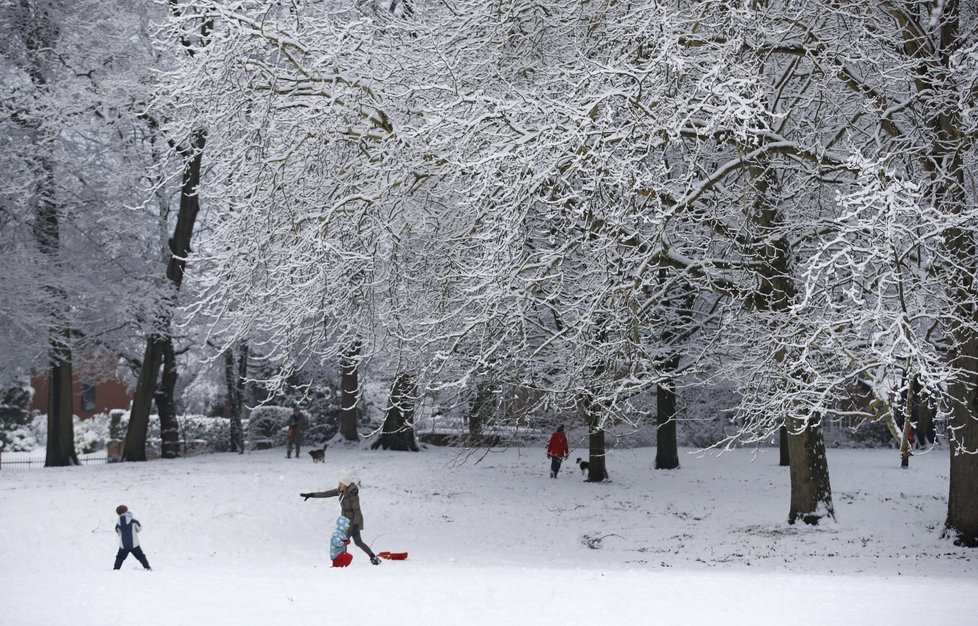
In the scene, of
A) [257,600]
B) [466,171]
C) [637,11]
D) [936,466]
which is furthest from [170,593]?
[936,466]

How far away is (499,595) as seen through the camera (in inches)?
402

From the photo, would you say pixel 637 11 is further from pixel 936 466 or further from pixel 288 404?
pixel 288 404

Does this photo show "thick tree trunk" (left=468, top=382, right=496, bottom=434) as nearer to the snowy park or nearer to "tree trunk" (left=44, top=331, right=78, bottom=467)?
the snowy park

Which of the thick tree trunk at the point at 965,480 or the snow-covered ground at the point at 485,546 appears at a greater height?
the thick tree trunk at the point at 965,480

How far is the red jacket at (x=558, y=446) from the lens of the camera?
23.8 metres

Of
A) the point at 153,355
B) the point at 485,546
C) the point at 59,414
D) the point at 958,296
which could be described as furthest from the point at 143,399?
the point at 958,296

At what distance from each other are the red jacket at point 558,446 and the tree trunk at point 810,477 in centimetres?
887

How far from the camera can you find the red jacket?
77.9 ft

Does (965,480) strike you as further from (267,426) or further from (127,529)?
(267,426)

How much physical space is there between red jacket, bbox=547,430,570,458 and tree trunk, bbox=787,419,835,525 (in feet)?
29.1

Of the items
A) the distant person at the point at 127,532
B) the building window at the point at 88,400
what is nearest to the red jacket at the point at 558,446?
the distant person at the point at 127,532

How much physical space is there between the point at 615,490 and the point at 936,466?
9.96m

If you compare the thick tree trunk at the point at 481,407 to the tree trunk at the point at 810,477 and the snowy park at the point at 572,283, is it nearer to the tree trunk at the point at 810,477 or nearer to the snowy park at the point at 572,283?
the snowy park at the point at 572,283

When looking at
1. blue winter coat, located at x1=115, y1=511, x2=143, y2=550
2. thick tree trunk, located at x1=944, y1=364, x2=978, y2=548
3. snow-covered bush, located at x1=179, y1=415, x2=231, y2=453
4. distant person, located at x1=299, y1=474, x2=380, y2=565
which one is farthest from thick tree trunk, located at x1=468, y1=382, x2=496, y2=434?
Result: snow-covered bush, located at x1=179, y1=415, x2=231, y2=453
